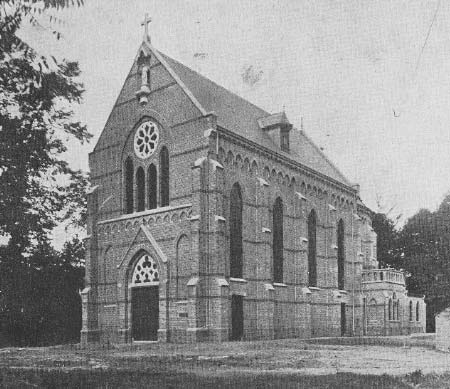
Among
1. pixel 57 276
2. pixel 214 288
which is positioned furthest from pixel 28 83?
pixel 57 276

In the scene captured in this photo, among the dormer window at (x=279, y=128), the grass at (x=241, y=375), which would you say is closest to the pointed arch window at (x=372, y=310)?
the dormer window at (x=279, y=128)

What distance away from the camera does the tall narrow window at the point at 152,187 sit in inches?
1142

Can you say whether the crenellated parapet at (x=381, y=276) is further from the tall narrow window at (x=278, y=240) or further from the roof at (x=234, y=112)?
the tall narrow window at (x=278, y=240)

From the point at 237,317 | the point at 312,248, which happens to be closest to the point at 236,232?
the point at 237,317

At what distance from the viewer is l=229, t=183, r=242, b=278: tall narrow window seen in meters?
28.4

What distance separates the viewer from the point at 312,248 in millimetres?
36312

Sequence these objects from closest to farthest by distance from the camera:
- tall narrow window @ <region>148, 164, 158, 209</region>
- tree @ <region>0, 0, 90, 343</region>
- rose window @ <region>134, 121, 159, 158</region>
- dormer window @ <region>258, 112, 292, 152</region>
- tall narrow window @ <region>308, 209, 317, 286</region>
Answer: tree @ <region>0, 0, 90, 343</region>, tall narrow window @ <region>148, 164, 158, 209</region>, rose window @ <region>134, 121, 159, 158</region>, dormer window @ <region>258, 112, 292, 152</region>, tall narrow window @ <region>308, 209, 317, 286</region>

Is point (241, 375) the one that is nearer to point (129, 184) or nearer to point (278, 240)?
point (129, 184)

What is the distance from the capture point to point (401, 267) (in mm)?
56531

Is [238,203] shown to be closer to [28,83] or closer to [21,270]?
[21,270]

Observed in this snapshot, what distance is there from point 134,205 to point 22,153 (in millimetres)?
17591

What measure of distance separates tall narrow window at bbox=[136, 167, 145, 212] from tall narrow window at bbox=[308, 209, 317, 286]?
37.1 feet

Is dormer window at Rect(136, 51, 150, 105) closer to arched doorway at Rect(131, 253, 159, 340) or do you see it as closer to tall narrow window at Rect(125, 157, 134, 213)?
tall narrow window at Rect(125, 157, 134, 213)

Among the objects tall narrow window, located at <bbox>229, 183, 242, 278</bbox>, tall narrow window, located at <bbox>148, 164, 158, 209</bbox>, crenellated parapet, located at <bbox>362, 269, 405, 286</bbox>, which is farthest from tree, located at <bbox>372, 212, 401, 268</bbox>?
tall narrow window, located at <bbox>148, 164, 158, 209</bbox>
